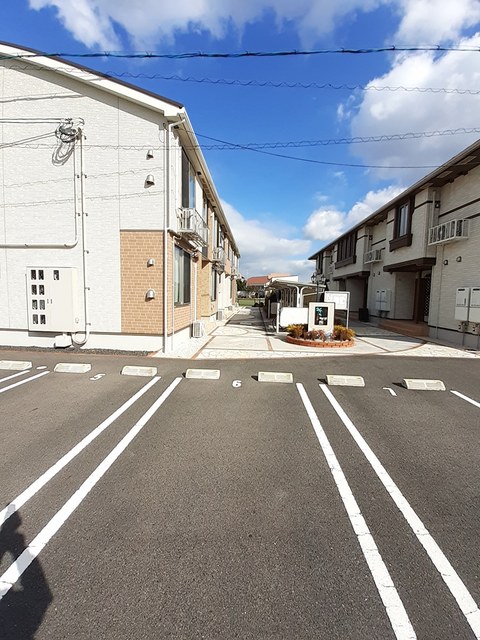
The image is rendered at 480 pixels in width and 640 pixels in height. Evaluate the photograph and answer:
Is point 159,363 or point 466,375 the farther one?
point 159,363

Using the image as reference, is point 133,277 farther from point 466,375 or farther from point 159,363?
point 466,375

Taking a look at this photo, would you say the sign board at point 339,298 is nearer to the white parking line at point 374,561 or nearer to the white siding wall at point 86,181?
the white siding wall at point 86,181

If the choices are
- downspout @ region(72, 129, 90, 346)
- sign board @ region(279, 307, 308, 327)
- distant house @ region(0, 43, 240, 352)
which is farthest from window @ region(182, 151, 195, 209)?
sign board @ region(279, 307, 308, 327)

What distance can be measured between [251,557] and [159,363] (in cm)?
622

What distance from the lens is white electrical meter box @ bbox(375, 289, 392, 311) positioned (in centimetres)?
1789

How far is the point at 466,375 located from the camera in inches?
288

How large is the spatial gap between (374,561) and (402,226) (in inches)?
673

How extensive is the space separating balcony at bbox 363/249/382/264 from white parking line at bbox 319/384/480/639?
17.6 meters

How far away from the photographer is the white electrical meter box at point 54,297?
895cm

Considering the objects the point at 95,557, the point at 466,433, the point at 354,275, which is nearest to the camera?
the point at 95,557

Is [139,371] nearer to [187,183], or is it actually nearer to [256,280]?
[187,183]

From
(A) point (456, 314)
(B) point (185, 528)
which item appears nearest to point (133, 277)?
(B) point (185, 528)

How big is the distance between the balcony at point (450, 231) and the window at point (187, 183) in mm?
9585

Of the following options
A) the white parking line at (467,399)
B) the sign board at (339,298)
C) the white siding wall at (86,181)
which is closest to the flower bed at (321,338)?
the sign board at (339,298)
